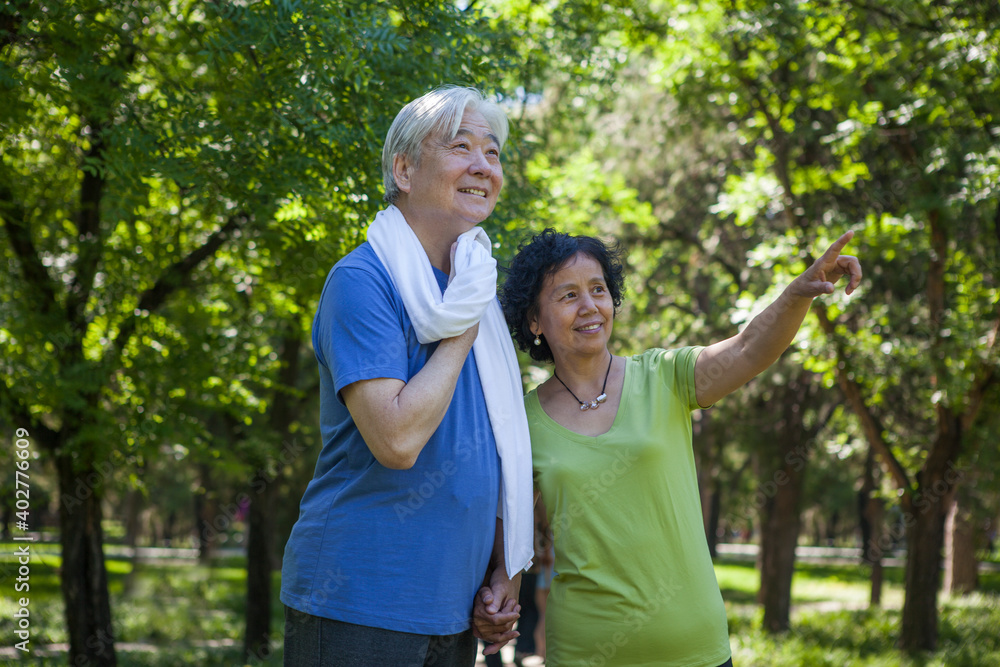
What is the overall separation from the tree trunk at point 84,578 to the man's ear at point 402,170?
18.1 ft

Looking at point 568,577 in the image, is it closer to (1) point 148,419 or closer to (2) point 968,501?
(1) point 148,419

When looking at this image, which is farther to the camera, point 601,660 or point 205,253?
point 205,253

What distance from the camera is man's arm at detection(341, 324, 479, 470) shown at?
1.73 m

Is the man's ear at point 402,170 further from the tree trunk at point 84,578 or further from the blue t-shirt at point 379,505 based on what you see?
the tree trunk at point 84,578

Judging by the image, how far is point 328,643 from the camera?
1.82m

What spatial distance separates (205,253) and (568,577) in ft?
17.1

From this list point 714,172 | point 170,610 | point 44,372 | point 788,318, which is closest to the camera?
point 788,318

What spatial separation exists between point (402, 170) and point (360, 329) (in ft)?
2.04

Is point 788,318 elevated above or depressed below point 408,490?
above

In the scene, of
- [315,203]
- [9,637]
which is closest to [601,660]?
[315,203]

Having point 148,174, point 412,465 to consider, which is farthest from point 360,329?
point 148,174

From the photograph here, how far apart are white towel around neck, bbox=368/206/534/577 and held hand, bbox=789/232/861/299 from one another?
830 mm

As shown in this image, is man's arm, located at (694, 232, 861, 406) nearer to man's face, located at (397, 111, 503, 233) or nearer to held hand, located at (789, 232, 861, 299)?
held hand, located at (789, 232, 861, 299)

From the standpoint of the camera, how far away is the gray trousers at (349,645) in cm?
180
